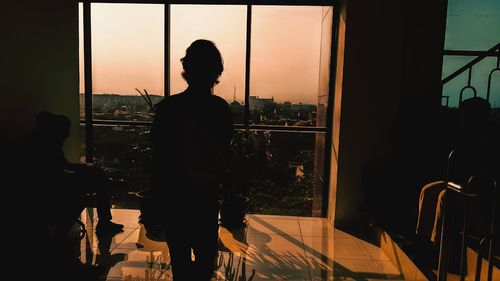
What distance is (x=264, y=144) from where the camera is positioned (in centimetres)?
461

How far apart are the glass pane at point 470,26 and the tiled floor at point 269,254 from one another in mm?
2272

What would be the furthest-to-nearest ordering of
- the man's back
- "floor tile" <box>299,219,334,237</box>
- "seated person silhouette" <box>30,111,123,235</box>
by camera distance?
1. "floor tile" <box>299,219,334,237</box>
2. "seated person silhouette" <box>30,111,123,235</box>
3. the man's back

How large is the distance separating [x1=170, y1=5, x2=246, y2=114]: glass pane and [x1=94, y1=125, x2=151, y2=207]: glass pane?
2.97ft

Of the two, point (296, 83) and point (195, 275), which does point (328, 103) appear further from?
point (195, 275)

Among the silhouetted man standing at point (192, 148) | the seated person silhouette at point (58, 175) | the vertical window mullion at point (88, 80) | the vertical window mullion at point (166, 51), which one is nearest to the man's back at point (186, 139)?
the silhouetted man standing at point (192, 148)

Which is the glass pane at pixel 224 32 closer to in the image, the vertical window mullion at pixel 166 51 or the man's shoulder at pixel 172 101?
the vertical window mullion at pixel 166 51

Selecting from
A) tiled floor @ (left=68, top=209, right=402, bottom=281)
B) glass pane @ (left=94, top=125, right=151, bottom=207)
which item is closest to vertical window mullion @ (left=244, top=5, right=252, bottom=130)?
glass pane @ (left=94, top=125, right=151, bottom=207)

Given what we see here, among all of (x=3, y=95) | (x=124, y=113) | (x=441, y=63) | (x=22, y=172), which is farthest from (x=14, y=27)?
(x=441, y=63)

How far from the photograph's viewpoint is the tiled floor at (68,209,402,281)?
2.98 m

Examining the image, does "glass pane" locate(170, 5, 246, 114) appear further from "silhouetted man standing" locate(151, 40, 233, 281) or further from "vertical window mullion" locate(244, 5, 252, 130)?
"silhouetted man standing" locate(151, 40, 233, 281)

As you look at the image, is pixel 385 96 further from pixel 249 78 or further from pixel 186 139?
pixel 186 139

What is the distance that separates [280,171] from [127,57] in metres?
2.27

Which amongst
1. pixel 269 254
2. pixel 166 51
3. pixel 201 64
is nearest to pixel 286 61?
pixel 166 51

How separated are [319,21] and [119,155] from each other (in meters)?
2.87
